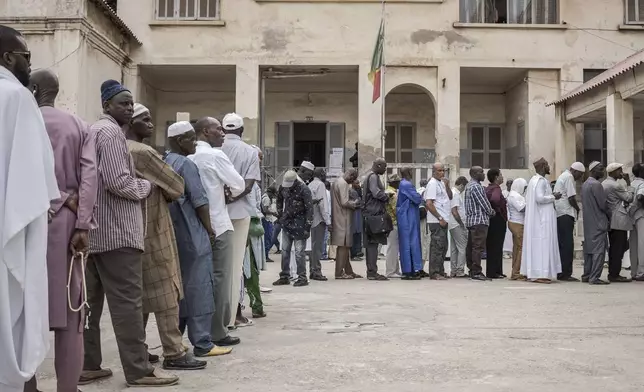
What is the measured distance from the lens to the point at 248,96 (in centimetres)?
1756

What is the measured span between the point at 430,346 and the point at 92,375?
2.46m

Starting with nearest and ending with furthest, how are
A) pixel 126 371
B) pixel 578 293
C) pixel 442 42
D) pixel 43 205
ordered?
pixel 43 205 → pixel 126 371 → pixel 578 293 → pixel 442 42

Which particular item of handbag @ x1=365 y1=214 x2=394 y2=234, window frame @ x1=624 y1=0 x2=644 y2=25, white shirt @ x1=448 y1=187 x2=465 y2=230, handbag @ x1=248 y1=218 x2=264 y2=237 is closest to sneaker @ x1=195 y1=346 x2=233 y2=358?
handbag @ x1=248 y1=218 x2=264 y2=237

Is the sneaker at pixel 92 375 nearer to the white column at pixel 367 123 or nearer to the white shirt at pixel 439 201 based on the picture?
the white shirt at pixel 439 201

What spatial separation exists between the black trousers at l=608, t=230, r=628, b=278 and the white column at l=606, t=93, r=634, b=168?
3.94 metres

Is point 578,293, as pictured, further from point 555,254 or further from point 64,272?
point 64,272

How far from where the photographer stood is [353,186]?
→ 1084cm

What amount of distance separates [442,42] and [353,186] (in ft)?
26.9

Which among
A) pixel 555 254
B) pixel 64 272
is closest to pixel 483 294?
pixel 555 254

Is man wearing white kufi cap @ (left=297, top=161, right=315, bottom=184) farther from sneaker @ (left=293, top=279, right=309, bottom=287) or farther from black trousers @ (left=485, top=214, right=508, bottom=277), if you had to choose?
black trousers @ (left=485, top=214, right=508, bottom=277)

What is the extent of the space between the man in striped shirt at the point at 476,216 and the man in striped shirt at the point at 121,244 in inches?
275

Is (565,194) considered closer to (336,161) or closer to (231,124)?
(231,124)

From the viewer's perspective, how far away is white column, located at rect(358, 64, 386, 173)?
17.5 metres

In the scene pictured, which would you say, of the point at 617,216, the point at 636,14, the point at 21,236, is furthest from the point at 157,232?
the point at 636,14
